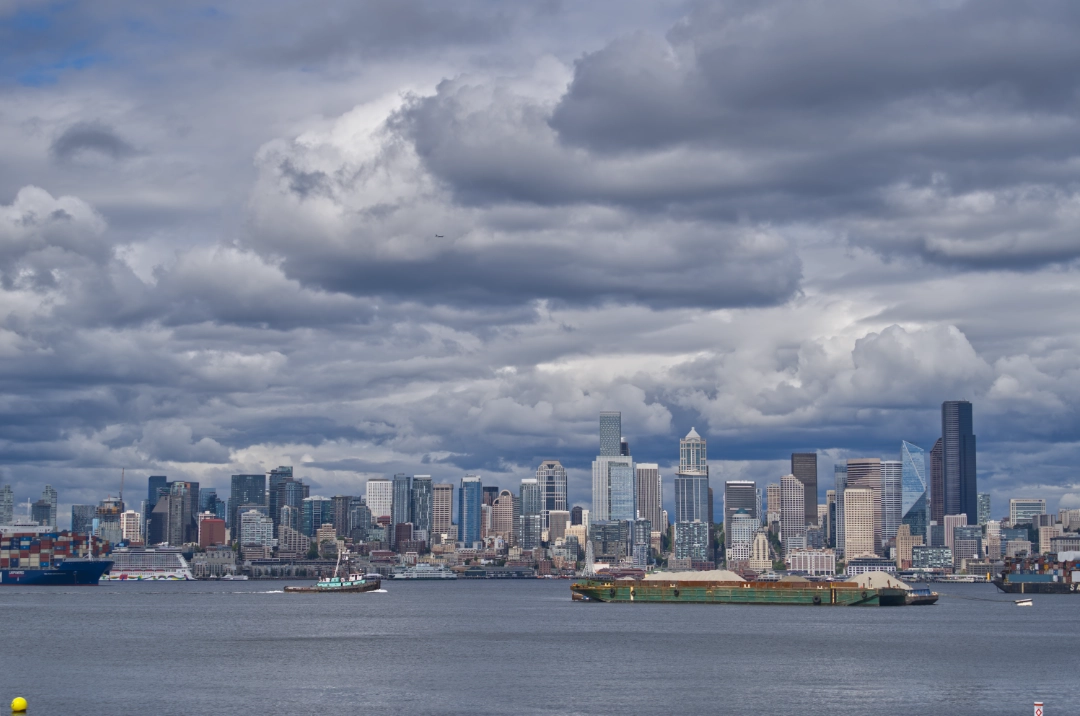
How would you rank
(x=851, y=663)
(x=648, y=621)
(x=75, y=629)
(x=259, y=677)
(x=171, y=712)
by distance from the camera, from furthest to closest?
1. (x=648, y=621)
2. (x=75, y=629)
3. (x=851, y=663)
4. (x=259, y=677)
5. (x=171, y=712)

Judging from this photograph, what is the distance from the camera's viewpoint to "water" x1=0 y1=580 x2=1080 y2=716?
303 feet

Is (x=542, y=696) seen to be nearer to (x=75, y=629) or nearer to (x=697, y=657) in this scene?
(x=697, y=657)

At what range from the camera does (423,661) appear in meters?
124

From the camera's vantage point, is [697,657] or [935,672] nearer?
[935,672]

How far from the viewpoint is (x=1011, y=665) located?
124 m

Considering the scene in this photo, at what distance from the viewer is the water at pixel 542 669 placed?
303 ft

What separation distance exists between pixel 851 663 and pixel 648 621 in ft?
220

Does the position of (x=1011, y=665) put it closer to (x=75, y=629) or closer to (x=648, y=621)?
(x=648, y=621)

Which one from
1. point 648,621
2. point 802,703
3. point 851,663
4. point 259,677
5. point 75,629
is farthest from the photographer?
point 648,621

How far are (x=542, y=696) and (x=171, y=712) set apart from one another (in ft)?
80.1

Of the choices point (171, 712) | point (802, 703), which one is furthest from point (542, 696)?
point (171, 712)

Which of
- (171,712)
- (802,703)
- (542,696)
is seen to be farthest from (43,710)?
(802,703)

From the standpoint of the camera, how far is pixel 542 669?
115m

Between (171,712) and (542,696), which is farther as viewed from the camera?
(542,696)
